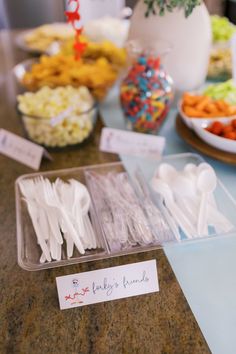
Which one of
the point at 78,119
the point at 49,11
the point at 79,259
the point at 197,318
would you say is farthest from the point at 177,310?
the point at 49,11

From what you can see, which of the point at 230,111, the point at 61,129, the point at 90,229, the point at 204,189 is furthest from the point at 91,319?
the point at 230,111

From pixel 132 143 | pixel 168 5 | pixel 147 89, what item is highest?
pixel 168 5

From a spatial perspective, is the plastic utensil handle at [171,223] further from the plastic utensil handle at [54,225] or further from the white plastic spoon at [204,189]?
the plastic utensil handle at [54,225]

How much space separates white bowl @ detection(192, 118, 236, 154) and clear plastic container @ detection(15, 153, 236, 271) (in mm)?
48

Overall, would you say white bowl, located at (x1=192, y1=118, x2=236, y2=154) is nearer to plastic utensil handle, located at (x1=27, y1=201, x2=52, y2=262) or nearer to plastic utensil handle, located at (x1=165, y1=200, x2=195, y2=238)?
plastic utensil handle, located at (x1=165, y1=200, x2=195, y2=238)

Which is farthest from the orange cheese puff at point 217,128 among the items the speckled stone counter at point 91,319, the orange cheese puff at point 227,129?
the speckled stone counter at point 91,319

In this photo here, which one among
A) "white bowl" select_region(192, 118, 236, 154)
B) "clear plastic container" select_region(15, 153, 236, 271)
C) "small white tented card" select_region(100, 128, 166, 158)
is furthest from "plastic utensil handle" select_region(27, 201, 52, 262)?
"white bowl" select_region(192, 118, 236, 154)

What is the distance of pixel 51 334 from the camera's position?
49cm

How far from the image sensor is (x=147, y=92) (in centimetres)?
90

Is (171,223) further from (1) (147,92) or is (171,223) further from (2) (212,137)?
(1) (147,92)

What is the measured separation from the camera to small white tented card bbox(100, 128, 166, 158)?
89 centimetres

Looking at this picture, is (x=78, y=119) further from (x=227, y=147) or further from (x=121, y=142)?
(x=227, y=147)

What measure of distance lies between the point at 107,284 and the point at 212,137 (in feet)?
1.44

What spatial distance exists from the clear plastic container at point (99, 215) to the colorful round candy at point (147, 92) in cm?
13
